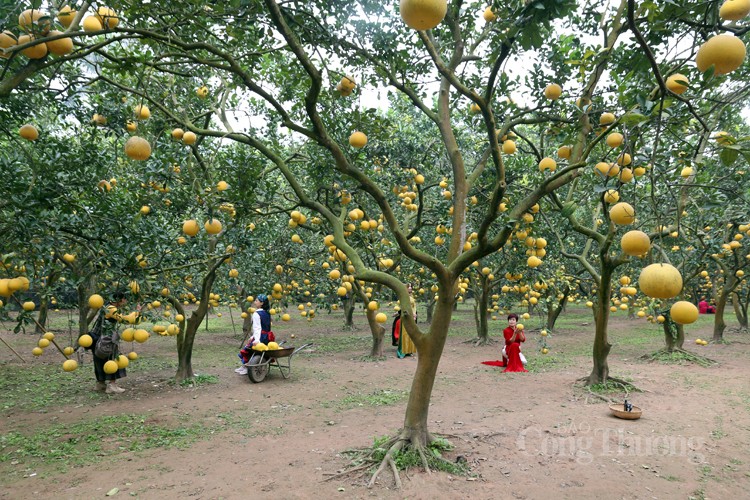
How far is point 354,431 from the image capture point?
5.52m

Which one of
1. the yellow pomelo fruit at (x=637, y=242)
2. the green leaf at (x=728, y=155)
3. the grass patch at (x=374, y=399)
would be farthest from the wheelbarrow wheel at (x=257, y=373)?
the green leaf at (x=728, y=155)

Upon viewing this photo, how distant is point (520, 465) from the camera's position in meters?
4.44

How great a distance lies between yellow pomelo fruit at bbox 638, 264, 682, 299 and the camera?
2.21m

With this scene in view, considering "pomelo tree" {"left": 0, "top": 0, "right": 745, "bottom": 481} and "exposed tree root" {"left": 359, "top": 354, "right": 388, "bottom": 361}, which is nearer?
"pomelo tree" {"left": 0, "top": 0, "right": 745, "bottom": 481}

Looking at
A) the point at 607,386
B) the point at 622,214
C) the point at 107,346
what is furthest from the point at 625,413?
the point at 107,346

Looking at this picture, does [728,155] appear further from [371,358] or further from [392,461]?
[371,358]

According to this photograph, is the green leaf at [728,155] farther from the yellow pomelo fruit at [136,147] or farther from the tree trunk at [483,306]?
the tree trunk at [483,306]

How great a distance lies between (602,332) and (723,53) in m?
6.08

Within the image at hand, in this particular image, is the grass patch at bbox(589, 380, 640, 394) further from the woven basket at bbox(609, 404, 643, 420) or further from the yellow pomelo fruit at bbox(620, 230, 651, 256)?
the yellow pomelo fruit at bbox(620, 230, 651, 256)

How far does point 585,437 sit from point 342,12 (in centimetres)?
495

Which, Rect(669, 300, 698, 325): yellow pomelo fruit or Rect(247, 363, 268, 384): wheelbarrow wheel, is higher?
Rect(669, 300, 698, 325): yellow pomelo fruit

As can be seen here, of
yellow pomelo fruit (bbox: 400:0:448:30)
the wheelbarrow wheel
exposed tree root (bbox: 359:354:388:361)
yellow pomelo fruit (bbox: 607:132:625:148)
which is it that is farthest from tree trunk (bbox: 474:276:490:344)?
yellow pomelo fruit (bbox: 400:0:448:30)

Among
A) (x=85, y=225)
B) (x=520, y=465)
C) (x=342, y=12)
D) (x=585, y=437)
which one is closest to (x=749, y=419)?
(x=585, y=437)

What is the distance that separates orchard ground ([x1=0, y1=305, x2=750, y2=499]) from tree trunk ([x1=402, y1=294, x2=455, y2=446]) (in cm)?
37
